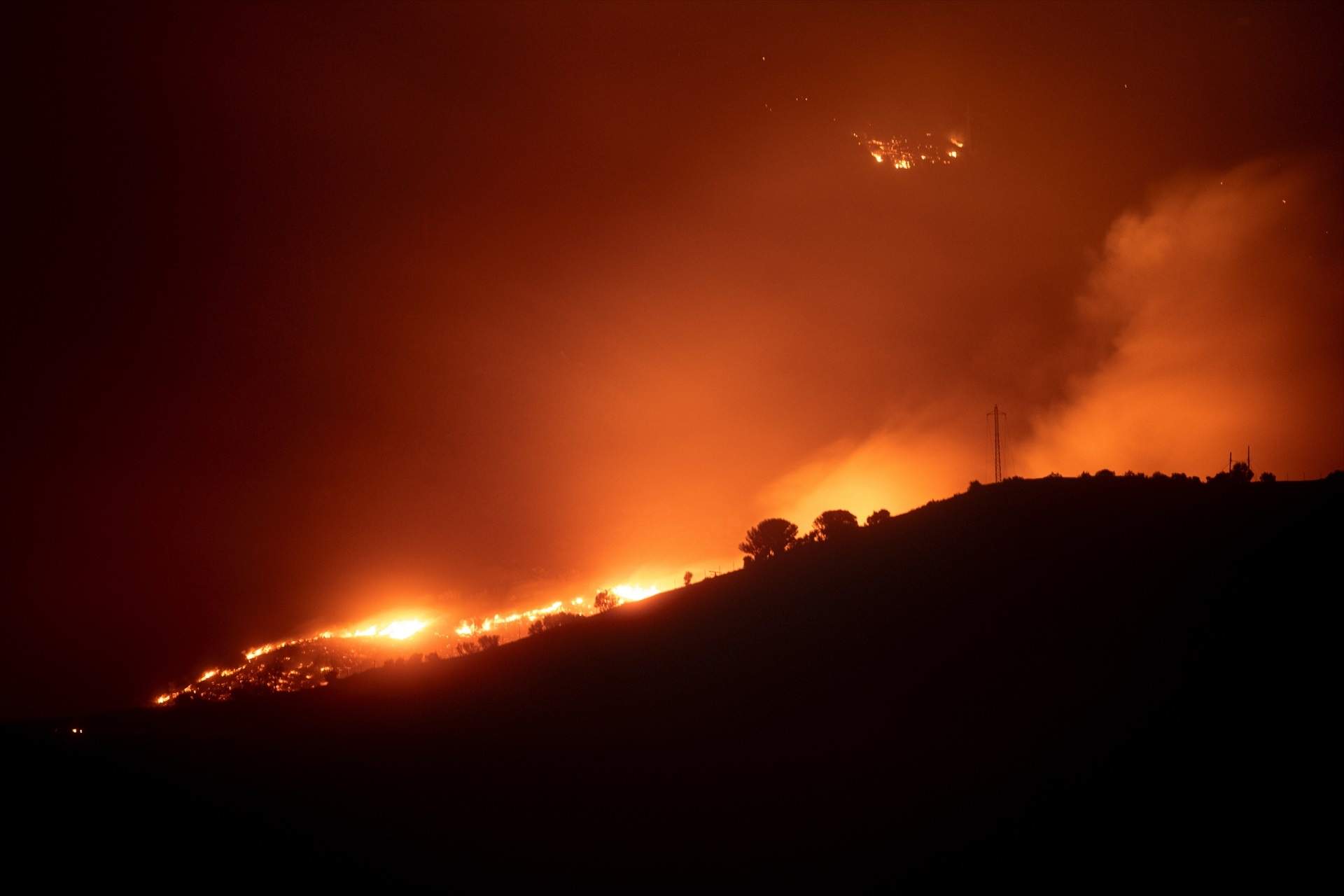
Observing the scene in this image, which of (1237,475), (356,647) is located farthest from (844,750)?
(356,647)

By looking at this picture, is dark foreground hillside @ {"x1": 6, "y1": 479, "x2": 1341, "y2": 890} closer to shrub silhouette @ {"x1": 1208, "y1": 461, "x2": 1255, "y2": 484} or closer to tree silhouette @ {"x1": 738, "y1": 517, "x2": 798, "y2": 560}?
shrub silhouette @ {"x1": 1208, "y1": 461, "x2": 1255, "y2": 484}

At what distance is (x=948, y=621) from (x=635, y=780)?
9.55 m

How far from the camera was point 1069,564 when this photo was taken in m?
24.4

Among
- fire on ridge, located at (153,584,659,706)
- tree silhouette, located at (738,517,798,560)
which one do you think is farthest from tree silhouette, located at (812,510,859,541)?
fire on ridge, located at (153,584,659,706)

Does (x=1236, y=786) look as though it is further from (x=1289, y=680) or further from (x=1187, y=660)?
(x=1187, y=660)

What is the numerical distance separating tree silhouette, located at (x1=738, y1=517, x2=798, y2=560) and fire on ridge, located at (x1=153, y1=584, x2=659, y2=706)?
42.3 ft

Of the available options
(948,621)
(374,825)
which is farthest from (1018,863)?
(374,825)

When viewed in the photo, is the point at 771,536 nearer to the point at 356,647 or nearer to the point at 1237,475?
the point at 1237,475

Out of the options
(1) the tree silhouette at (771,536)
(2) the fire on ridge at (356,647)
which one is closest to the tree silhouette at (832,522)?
(1) the tree silhouette at (771,536)

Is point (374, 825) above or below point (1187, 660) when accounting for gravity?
below

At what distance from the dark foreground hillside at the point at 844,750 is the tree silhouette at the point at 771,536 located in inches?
1139

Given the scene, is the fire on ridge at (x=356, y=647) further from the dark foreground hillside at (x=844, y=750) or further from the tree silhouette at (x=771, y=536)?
the dark foreground hillside at (x=844, y=750)

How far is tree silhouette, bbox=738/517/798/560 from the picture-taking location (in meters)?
58.2

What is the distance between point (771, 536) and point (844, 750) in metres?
41.7
